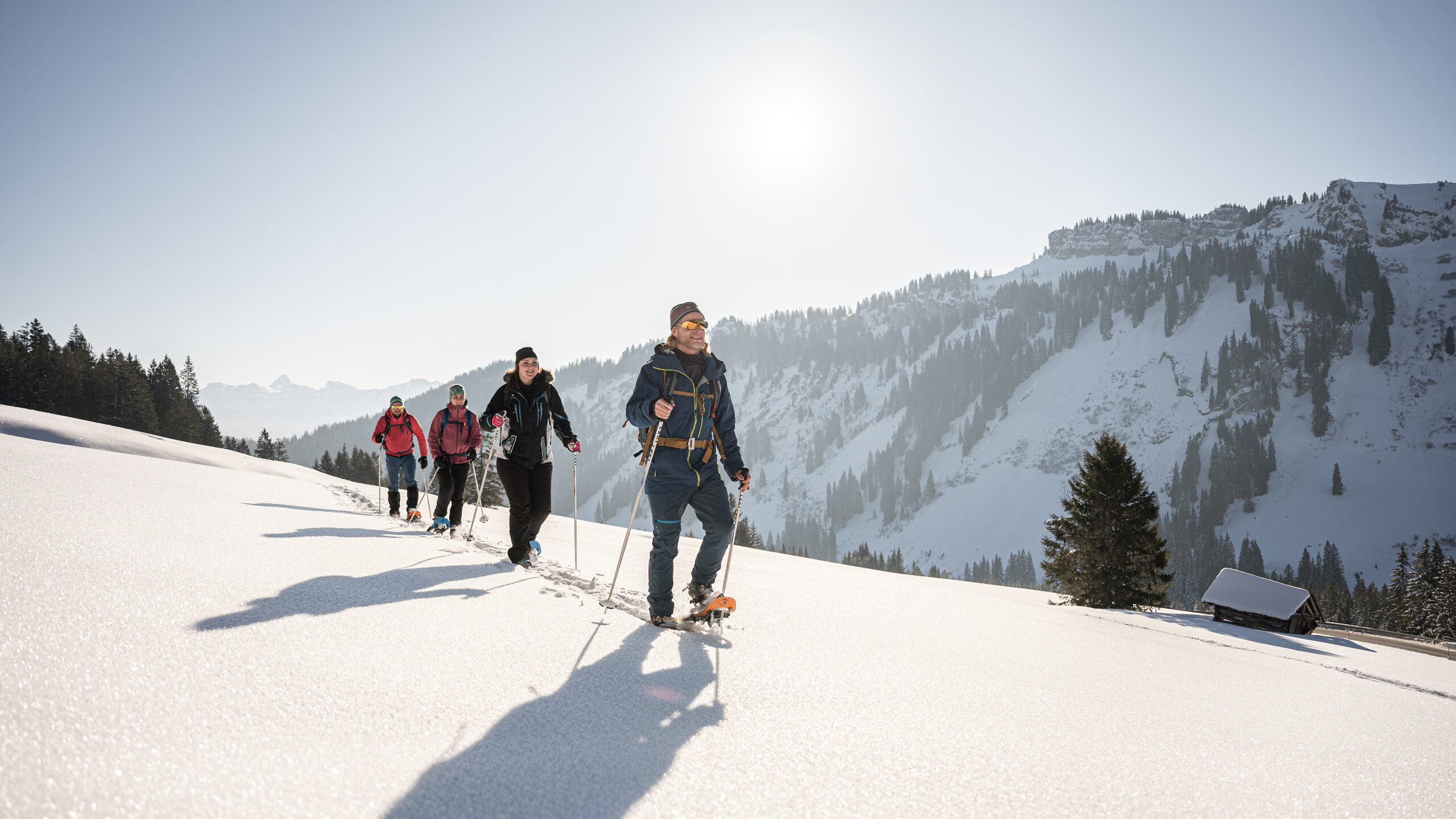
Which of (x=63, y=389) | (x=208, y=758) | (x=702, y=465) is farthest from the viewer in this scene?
(x=63, y=389)

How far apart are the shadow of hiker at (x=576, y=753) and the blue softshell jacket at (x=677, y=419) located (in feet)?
6.53

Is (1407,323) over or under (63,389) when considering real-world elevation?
over

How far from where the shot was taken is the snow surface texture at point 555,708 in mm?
1794

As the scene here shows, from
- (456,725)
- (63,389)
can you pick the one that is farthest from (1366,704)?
(63,389)

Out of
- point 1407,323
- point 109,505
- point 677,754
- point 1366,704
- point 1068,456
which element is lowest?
point 1366,704

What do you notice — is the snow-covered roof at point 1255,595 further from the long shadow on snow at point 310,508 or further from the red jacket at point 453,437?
the long shadow on snow at point 310,508

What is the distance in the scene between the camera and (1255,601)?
25.8m

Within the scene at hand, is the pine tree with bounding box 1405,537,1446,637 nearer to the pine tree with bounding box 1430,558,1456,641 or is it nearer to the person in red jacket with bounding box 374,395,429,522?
the pine tree with bounding box 1430,558,1456,641

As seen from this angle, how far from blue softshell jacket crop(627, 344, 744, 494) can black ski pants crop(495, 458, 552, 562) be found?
269cm

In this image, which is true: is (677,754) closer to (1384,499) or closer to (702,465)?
(702,465)

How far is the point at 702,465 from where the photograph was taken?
5.11 m

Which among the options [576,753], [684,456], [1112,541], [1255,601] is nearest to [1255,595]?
[1255,601]

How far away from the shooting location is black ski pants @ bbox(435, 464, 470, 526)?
10.1 metres

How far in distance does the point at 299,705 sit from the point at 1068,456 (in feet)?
733
